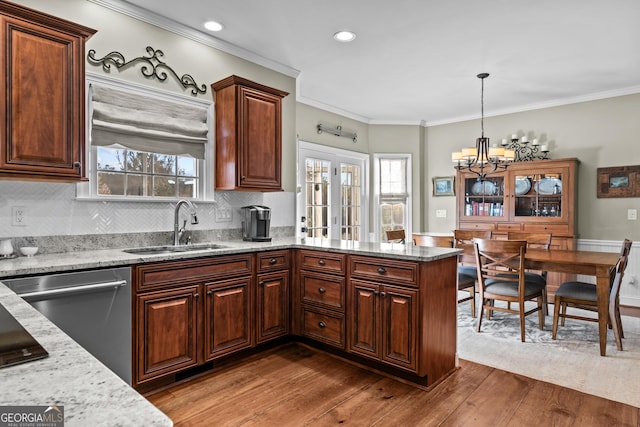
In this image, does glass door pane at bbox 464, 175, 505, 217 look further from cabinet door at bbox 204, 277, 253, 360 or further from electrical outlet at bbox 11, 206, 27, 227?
electrical outlet at bbox 11, 206, 27, 227

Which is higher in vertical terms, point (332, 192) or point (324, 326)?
point (332, 192)

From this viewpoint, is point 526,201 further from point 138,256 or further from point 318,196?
point 138,256

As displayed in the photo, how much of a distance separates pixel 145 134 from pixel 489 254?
3.25m

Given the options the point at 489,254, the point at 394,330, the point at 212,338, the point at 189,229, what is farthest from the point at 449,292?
the point at 189,229

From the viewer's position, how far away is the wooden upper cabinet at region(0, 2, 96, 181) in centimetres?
217

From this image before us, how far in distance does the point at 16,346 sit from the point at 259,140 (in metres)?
2.84

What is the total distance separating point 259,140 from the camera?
3514 millimetres

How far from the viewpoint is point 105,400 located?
2.04 ft

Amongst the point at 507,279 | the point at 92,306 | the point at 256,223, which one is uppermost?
the point at 256,223

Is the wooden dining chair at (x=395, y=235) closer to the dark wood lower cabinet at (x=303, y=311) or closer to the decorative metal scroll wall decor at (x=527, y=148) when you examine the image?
the dark wood lower cabinet at (x=303, y=311)

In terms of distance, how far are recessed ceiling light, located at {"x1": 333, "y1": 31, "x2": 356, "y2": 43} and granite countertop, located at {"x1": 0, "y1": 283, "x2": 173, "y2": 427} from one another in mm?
3255

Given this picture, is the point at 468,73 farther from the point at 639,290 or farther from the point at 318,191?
the point at 639,290

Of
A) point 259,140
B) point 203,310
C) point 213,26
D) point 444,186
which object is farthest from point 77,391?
point 444,186

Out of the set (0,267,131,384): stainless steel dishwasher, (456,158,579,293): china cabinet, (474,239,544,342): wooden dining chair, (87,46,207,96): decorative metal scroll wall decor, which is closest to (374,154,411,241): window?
(456,158,579,293): china cabinet
